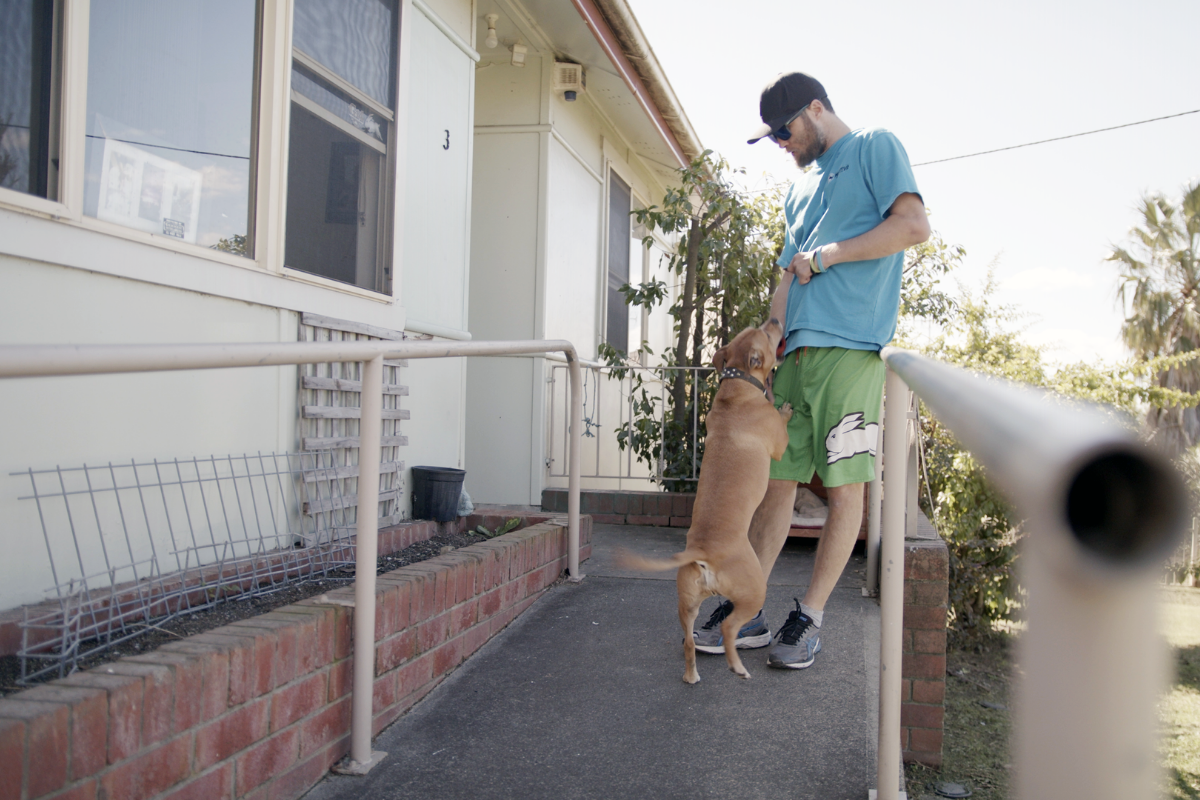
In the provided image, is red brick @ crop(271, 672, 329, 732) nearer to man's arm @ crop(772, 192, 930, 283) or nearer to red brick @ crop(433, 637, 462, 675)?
red brick @ crop(433, 637, 462, 675)

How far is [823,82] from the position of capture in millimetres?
3090

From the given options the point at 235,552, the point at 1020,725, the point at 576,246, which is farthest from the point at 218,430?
the point at 576,246

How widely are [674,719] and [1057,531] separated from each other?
7.45 ft

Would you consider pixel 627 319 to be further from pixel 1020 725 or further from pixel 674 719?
pixel 1020 725

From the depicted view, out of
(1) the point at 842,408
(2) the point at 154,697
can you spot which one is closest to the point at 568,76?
(1) the point at 842,408

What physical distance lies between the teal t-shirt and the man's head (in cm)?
10

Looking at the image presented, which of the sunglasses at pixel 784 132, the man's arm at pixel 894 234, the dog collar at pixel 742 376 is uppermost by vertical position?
the sunglasses at pixel 784 132

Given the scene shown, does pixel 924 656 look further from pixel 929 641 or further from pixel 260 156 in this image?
pixel 260 156

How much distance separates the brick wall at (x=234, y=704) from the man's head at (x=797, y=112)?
6.19 ft

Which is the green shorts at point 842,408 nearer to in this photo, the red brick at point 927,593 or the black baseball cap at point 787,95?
the red brick at point 927,593

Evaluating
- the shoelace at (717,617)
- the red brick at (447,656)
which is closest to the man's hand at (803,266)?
the shoelace at (717,617)

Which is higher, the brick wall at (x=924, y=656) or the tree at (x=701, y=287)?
the tree at (x=701, y=287)

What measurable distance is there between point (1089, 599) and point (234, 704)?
1.87m

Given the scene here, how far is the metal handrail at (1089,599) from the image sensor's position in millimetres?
347
